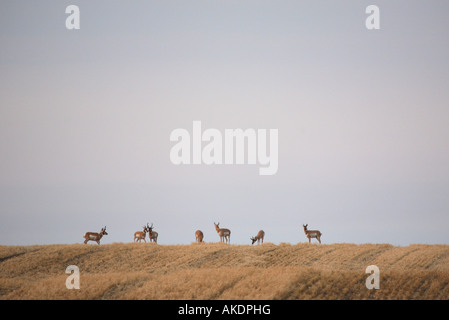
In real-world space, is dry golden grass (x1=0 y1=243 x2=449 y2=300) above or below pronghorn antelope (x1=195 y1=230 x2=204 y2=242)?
below

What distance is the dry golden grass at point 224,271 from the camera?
3497 centimetres

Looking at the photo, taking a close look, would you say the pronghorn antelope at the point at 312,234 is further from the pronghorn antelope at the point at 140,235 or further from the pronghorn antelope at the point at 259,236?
the pronghorn antelope at the point at 140,235

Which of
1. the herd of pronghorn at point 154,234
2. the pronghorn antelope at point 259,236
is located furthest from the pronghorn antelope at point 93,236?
the pronghorn antelope at point 259,236

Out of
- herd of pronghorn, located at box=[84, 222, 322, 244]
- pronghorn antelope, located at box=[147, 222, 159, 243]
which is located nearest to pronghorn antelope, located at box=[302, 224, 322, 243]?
herd of pronghorn, located at box=[84, 222, 322, 244]

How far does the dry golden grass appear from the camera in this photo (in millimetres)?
34969

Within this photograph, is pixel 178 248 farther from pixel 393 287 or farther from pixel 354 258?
pixel 393 287

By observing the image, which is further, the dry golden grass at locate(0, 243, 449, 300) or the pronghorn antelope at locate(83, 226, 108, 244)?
the pronghorn antelope at locate(83, 226, 108, 244)

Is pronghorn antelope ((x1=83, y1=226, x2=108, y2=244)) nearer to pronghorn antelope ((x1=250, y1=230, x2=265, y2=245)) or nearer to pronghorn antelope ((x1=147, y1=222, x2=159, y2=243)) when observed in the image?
pronghorn antelope ((x1=147, y1=222, x2=159, y2=243))

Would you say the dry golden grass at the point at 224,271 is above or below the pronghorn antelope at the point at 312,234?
below

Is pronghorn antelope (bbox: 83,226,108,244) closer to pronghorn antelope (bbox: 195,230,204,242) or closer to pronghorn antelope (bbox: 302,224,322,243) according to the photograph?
pronghorn antelope (bbox: 195,230,204,242)

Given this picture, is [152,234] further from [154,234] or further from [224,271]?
[224,271]
